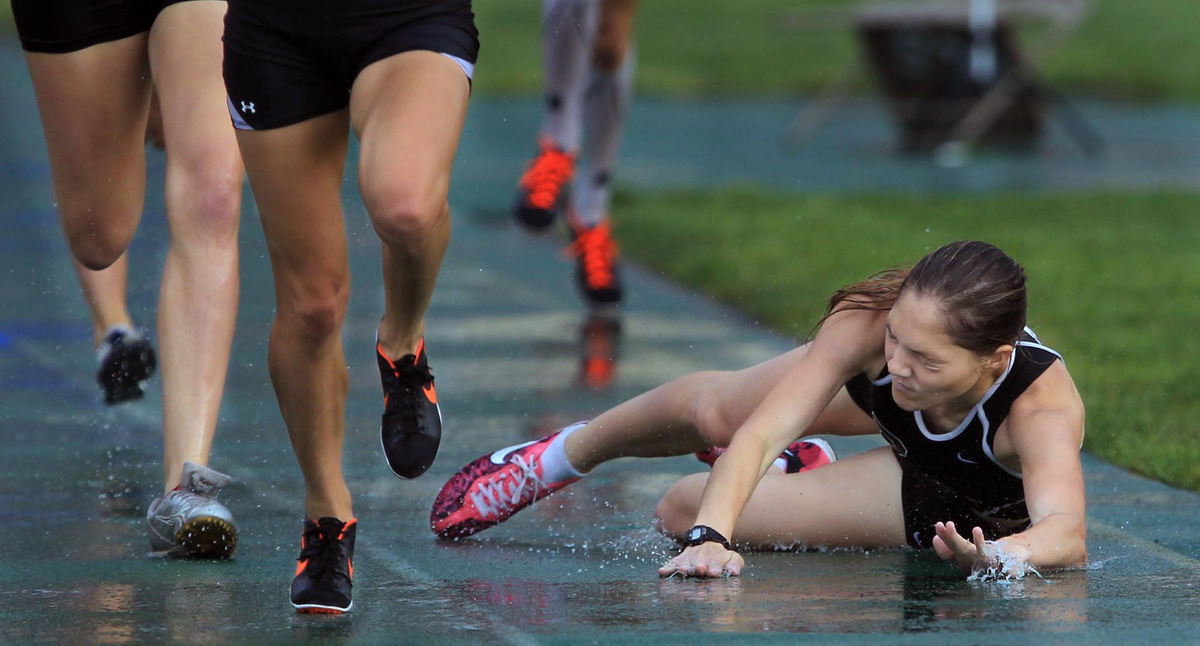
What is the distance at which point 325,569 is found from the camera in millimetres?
3936

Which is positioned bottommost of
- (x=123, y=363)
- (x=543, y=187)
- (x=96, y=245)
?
(x=123, y=363)

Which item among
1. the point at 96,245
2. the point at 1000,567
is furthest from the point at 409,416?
the point at 1000,567

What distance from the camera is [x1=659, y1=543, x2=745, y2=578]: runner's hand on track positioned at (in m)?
3.94

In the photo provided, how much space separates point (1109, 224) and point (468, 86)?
8.06 meters

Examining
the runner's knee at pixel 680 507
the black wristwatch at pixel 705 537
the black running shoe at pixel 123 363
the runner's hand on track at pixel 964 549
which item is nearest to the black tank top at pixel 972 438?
the runner's hand on track at pixel 964 549

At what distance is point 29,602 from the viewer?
4.06m

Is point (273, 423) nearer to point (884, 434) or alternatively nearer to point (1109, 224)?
point (884, 434)

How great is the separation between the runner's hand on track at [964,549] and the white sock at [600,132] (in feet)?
15.4

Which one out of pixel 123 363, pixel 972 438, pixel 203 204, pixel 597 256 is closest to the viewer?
pixel 972 438

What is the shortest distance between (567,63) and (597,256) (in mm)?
944

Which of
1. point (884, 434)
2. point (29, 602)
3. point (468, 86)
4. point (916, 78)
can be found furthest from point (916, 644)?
point (916, 78)

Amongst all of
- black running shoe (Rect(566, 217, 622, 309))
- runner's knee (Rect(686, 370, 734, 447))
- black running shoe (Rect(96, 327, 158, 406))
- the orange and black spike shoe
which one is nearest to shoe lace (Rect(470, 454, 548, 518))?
runner's knee (Rect(686, 370, 734, 447))

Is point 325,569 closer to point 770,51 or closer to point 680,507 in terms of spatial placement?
point 680,507

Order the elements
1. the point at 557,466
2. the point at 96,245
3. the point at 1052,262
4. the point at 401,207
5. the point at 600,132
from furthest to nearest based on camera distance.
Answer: the point at 1052,262 < the point at 600,132 < the point at 96,245 < the point at 557,466 < the point at 401,207
